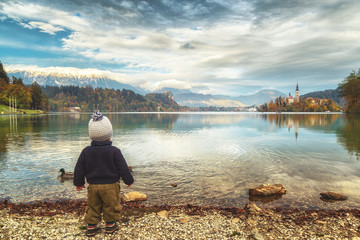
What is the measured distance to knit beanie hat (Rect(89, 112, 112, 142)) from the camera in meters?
7.91

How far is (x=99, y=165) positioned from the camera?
7953mm

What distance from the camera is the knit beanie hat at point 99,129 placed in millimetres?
Result: 7910

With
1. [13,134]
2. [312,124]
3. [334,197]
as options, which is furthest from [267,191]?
[312,124]

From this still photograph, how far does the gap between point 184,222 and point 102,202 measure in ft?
13.5

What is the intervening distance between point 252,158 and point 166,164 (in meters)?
11.1

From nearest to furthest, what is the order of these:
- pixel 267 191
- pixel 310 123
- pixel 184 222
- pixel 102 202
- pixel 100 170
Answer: pixel 100 170 < pixel 102 202 < pixel 184 222 < pixel 267 191 < pixel 310 123

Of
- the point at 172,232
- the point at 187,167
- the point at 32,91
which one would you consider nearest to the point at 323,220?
the point at 172,232

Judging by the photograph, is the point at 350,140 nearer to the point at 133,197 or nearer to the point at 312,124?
the point at 133,197

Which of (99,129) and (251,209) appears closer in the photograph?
(99,129)

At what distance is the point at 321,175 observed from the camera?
66.2 feet

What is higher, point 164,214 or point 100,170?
point 100,170

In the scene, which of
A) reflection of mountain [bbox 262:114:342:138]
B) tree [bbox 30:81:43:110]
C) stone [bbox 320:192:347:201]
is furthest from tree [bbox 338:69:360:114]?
tree [bbox 30:81:43:110]

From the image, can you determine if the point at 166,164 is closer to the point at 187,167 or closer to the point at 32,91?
the point at 187,167

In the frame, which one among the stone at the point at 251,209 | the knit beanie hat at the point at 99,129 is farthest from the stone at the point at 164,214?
the knit beanie hat at the point at 99,129
